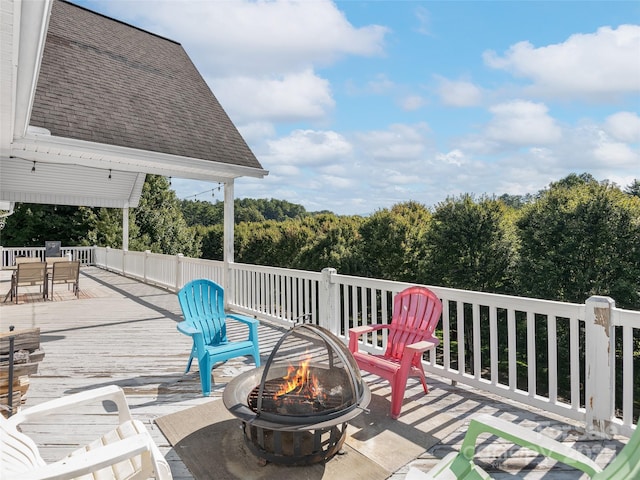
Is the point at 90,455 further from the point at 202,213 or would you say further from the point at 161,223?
the point at 202,213

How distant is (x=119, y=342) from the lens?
5.15 m

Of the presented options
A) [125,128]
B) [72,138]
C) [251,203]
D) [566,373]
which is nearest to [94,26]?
[125,128]

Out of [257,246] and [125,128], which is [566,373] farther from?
[257,246]

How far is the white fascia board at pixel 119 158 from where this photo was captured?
5348mm

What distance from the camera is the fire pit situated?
2092 mm

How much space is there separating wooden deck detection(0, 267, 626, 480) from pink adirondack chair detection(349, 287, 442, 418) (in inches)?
11.0

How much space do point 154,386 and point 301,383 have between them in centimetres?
193

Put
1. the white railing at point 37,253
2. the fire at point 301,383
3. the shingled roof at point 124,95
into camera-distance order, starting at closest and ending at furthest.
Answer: the fire at point 301,383
the shingled roof at point 124,95
the white railing at point 37,253

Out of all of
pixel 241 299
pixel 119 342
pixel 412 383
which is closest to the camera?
pixel 412 383

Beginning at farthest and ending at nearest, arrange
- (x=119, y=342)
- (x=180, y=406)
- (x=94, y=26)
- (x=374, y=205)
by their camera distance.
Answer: (x=374, y=205)
(x=94, y=26)
(x=119, y=342)
(x=180, y=406)

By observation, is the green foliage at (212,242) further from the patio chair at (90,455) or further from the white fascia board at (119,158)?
the patio chair at (90,455)

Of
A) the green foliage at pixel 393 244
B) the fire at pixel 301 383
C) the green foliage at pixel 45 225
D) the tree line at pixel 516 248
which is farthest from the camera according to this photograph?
the green foliage at pixel 45 225

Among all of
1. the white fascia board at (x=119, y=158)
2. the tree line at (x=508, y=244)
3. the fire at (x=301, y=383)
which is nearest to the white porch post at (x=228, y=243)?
the white fascia board at (x=119, y=158)

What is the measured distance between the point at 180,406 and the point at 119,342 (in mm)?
2517
